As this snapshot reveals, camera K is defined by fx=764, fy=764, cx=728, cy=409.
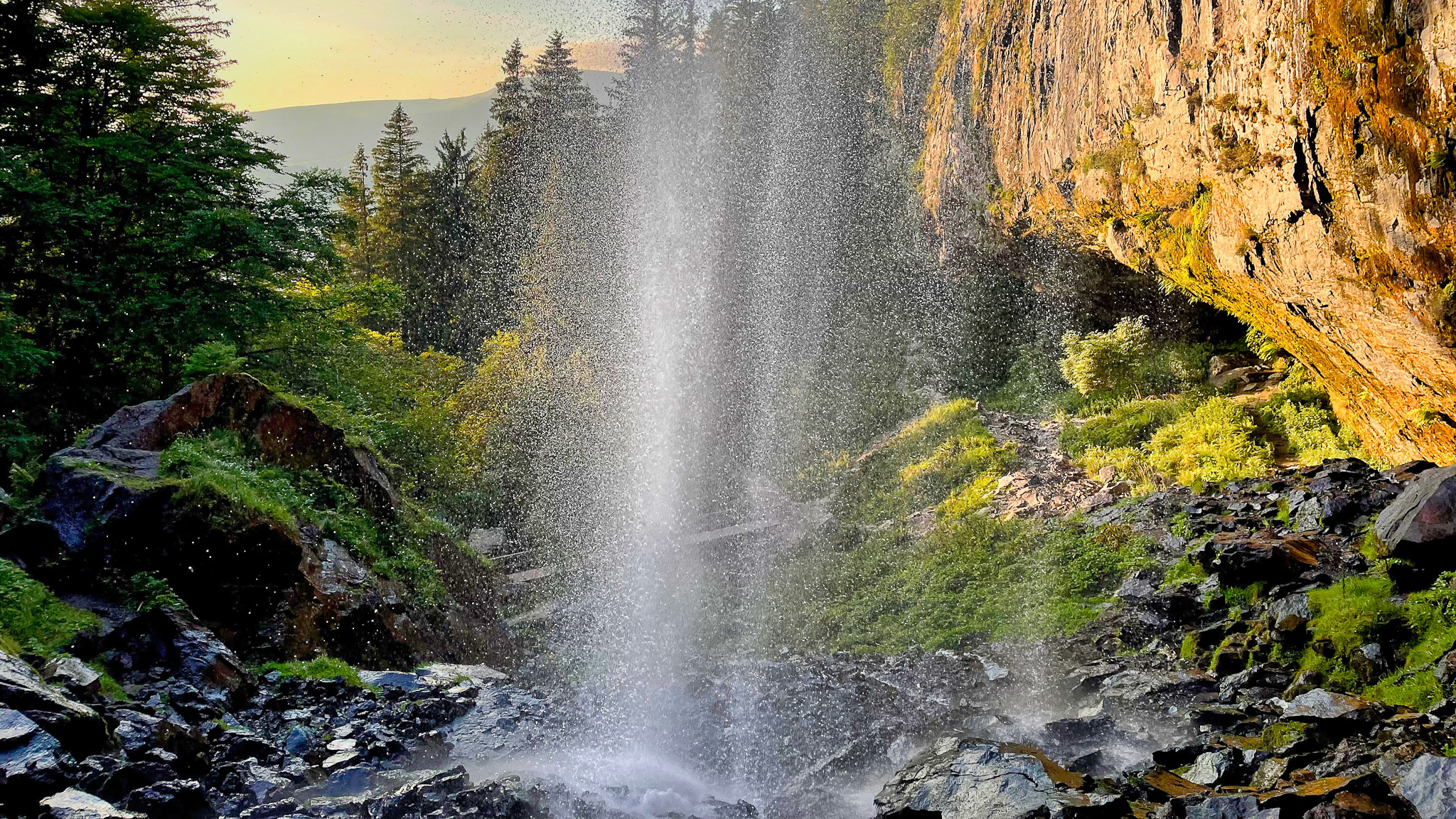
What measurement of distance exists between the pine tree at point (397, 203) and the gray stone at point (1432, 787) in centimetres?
3331

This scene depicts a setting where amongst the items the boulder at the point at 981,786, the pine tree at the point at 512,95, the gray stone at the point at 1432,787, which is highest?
the pine tree at the point at 512,95

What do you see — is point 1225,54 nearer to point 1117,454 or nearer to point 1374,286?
point 1374,286

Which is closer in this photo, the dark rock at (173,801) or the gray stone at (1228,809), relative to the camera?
the gray stone at (1228,809)

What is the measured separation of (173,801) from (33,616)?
2495mm

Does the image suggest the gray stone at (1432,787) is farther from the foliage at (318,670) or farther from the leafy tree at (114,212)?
the leafy tree at (114,212)

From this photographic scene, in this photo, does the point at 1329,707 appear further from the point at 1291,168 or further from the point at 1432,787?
the point at 1291,168

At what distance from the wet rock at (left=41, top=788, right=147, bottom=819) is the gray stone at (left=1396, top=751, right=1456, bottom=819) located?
637 centimetres

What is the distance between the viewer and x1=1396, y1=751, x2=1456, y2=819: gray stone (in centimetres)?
352

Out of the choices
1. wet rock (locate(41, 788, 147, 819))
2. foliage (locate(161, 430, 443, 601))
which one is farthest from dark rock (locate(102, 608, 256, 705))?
wet rock (locate(41, 788, 147, 819))

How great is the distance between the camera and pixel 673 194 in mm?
32250

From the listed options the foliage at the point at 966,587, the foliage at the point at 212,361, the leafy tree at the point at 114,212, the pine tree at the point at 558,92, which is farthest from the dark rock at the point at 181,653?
the pine tree at the point at 558,92

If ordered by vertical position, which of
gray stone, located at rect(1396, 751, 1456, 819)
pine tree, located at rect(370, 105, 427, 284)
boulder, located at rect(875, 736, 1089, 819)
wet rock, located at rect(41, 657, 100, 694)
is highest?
pine tree, located at rect(370, 105, 427, 284)

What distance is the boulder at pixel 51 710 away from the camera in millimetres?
4586

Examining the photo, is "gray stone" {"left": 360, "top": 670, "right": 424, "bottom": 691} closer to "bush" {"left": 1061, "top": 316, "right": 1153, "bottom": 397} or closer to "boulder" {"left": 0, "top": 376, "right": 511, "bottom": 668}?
"boulder" {"left": 0, "top": 376, "right": 511, "bottom": 668}
